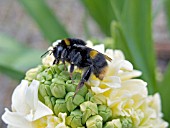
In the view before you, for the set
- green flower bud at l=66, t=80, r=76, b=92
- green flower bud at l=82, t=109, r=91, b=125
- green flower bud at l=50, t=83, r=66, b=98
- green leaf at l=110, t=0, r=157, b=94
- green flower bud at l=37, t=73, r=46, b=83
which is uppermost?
green leaf at l=110, t=0, r=157, b=94

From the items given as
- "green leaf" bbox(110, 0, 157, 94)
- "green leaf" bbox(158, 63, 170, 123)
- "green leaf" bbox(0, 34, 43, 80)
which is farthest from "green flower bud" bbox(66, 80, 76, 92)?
"green leaf" bbox(0, 34, 43, 80)

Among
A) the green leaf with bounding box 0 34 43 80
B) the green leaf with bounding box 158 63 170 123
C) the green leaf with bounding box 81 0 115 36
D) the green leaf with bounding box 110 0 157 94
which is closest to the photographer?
the green leaf with bounding box 110 0 157 94

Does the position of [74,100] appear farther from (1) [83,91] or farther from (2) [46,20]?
(2) [46,20]

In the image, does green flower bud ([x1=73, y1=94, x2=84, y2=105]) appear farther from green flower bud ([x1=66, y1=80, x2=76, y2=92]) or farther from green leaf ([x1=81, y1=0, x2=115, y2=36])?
green leaf ([x1=81, y1=0, x2=115, y2=36])

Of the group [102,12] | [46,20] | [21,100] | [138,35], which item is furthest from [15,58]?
[21,100]

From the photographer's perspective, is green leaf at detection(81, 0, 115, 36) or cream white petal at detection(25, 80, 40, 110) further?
green leaf at detection(81, 0, 115, 36)

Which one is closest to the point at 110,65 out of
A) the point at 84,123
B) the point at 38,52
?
the point at 84,123

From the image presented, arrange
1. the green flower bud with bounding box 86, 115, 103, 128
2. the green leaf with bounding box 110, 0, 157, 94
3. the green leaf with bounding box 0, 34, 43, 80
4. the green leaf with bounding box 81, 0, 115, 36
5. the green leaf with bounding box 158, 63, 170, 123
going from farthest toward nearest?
the green leaf with bounding box 81, 0, 115, 36
the green leaf with bounding box 0, 34, 43, 80
the green leaf with bounding box 158, 63, 170, 123
the green leaf with bounding box 110, 0, 157, 94
the green flower bud with bounding box 86, 115, 103, 128

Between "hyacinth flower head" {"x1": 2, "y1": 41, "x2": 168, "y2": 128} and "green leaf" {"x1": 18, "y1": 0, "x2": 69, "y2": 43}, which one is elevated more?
"green leaf" {"x1": 18, "y1": 0, "x2": 69, "y2": 43}
